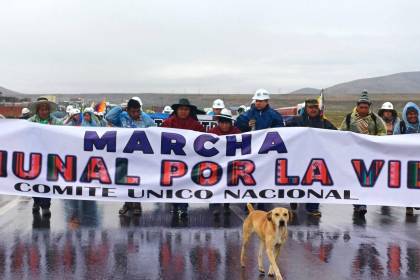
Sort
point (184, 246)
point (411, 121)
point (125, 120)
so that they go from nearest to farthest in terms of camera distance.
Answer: point (184, 246), point (125, 120), point (411, 121)

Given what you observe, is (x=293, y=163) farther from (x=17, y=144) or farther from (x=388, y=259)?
(x=17, y=144)

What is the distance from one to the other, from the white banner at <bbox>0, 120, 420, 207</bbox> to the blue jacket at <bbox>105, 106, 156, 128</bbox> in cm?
119

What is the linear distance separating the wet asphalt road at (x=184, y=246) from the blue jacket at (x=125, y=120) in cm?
154

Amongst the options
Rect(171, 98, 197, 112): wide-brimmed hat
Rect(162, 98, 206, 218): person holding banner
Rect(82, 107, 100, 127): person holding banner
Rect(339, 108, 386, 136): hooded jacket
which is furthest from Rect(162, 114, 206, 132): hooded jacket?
Rect(82, 107, 100, 127): person holding banner

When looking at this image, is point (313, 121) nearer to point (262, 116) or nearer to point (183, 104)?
point (262, 116)

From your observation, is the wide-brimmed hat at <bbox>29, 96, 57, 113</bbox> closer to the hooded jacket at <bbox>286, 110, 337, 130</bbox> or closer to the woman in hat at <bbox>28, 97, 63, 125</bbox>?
the woman in hat at <bbox>28, 97, 63, 125</bbox>

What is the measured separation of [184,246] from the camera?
7.48 metres

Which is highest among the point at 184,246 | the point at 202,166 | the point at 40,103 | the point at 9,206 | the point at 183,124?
the point at 40,103

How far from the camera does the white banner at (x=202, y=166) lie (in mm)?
8734

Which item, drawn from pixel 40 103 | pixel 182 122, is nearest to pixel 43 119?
pixel 40 103

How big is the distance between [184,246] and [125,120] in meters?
3.45

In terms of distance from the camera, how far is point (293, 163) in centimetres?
887

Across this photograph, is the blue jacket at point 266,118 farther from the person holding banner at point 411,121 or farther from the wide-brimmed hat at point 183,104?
the person holding banner at point 411,121

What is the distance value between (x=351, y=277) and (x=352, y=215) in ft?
13.2
